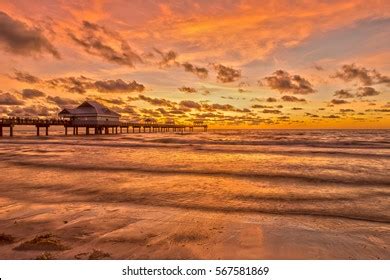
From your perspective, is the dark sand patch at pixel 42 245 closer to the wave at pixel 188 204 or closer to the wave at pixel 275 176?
the wave at pixel 188 204

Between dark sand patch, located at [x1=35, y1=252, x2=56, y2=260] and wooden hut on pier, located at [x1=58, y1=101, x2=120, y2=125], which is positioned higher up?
wooden hut on pier, located at [x1=58, y1=101, x2=120, y2=125]

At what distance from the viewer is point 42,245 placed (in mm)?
5168

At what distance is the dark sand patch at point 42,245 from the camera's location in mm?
5062

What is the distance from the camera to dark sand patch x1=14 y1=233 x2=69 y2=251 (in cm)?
506

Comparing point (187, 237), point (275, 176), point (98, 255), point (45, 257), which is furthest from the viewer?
point (275, 176)

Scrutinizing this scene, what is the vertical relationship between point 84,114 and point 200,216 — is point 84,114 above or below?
above

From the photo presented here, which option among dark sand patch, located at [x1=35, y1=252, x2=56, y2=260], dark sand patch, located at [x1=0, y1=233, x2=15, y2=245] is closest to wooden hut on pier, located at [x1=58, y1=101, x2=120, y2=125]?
dark sand patch, located at [x1=0, y1=233, x2=15, y2=245]

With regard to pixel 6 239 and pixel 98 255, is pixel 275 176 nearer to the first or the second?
pixel 98 255

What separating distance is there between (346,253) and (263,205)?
3.44 metres

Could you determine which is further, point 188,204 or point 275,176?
point 275,176

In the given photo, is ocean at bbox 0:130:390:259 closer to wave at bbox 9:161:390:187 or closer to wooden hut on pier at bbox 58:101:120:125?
wave at bbox 9:161:390:187

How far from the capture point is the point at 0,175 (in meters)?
13.5

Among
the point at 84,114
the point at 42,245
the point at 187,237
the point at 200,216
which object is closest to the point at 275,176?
the point at 200,216
